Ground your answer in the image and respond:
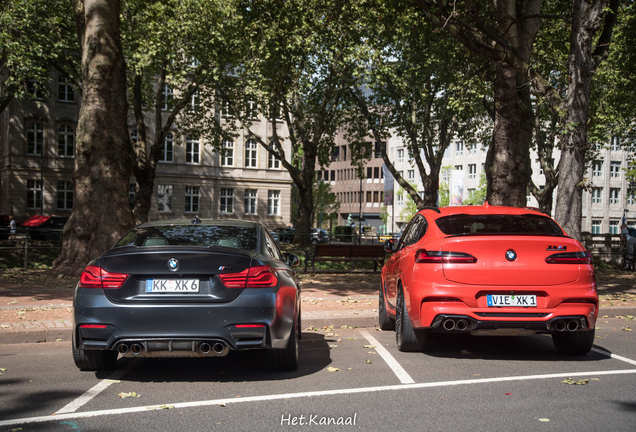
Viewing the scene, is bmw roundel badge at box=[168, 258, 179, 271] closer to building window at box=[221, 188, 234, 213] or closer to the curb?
the curb

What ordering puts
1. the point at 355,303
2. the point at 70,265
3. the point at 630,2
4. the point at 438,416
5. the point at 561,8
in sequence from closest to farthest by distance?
the point at 438,416 → the point at 355,303 → the point at 70,265 → the point at 561,8 → the point at 630,2

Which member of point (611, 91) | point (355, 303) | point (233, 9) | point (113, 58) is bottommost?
point (355, 303)

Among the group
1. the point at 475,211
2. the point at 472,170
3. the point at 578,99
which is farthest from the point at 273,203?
the point at 475,211

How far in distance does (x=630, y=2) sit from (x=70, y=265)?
17.8 meters

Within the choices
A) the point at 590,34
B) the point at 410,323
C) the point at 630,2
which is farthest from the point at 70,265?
the point at 630,2

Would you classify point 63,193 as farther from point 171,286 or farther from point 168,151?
point 171,286

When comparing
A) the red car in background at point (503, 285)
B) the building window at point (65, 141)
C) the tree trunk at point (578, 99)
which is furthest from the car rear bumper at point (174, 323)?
the building window at point (65, 141)

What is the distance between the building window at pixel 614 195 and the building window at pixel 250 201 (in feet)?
151

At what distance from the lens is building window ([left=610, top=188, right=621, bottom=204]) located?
80.1 m

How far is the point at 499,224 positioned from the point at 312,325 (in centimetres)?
334

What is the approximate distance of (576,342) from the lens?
712 cm

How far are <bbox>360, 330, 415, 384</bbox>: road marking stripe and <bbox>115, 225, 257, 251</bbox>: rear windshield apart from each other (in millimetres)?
1800

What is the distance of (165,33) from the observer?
26609mm

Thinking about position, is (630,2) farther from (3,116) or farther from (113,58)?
(3,116)
